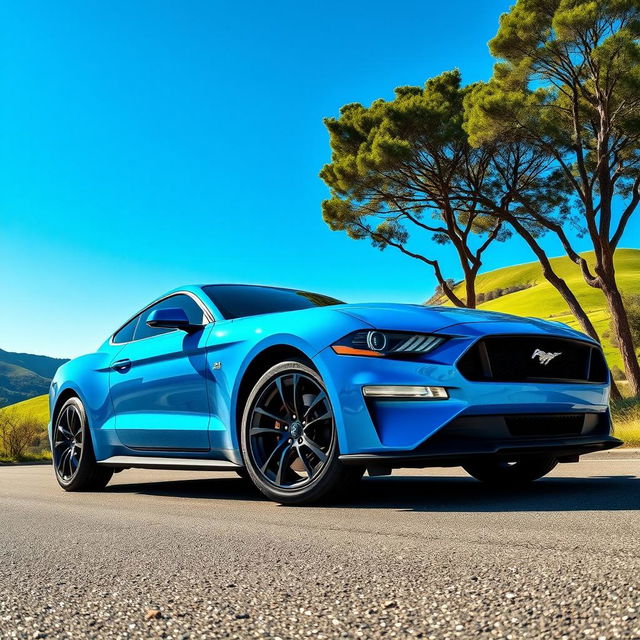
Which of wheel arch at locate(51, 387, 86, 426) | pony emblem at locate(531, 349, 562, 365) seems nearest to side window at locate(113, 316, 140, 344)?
wheel arch at locate(51, 387, 86, 426)

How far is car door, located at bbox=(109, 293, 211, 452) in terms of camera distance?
492cm

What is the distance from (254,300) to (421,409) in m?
2.14

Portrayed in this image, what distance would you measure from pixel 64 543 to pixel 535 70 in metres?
19.1

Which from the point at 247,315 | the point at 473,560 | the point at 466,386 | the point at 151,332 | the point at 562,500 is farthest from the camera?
the point at 151,332

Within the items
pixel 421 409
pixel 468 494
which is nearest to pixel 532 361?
pixel 421 409

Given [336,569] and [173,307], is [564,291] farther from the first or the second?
[336,569]

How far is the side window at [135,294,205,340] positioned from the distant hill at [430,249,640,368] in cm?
6827

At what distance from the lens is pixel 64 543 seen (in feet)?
10.6

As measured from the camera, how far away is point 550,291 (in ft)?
384

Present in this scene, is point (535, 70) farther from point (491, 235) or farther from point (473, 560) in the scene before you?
point (473, 560)

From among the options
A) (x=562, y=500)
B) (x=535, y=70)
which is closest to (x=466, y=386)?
(x=562, y=500)

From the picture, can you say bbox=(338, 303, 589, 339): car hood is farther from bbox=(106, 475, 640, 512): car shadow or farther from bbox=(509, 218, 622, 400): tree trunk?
bbox=(509, 218, 622, 400): tree trunk

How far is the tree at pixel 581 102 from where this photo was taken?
1777cm

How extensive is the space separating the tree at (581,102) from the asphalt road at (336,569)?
16.1 metres
